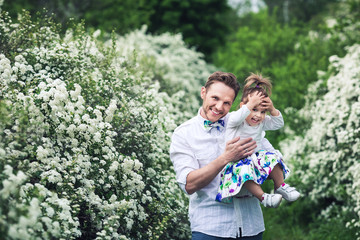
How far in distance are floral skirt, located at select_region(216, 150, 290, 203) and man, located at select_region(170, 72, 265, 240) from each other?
0.07m

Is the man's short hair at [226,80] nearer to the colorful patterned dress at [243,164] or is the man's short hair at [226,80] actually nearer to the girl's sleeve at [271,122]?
the colorful patterned dress at [243,164]

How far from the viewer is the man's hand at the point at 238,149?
112 inches

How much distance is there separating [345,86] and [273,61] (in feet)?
21.3

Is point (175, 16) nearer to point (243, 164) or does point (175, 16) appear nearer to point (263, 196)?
point (243, 164)

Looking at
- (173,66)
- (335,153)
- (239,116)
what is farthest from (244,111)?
(173,66)

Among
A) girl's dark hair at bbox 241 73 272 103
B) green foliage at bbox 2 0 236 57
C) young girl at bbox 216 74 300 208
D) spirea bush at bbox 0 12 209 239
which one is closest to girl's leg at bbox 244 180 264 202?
young girl at bbox 216 74 300 208

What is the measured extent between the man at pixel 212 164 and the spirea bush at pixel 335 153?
9.01 ft

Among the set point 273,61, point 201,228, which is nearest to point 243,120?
point 201,228

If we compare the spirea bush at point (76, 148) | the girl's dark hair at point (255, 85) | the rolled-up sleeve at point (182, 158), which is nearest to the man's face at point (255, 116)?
the girl's dark hair at point (255, 85)

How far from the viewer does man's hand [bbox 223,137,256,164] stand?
9.30 feet

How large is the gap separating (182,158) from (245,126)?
0.50 meters

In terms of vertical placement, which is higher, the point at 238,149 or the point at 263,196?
the point at 238,149

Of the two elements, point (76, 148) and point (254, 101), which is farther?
point (76, 148)

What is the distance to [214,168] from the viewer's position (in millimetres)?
2799
